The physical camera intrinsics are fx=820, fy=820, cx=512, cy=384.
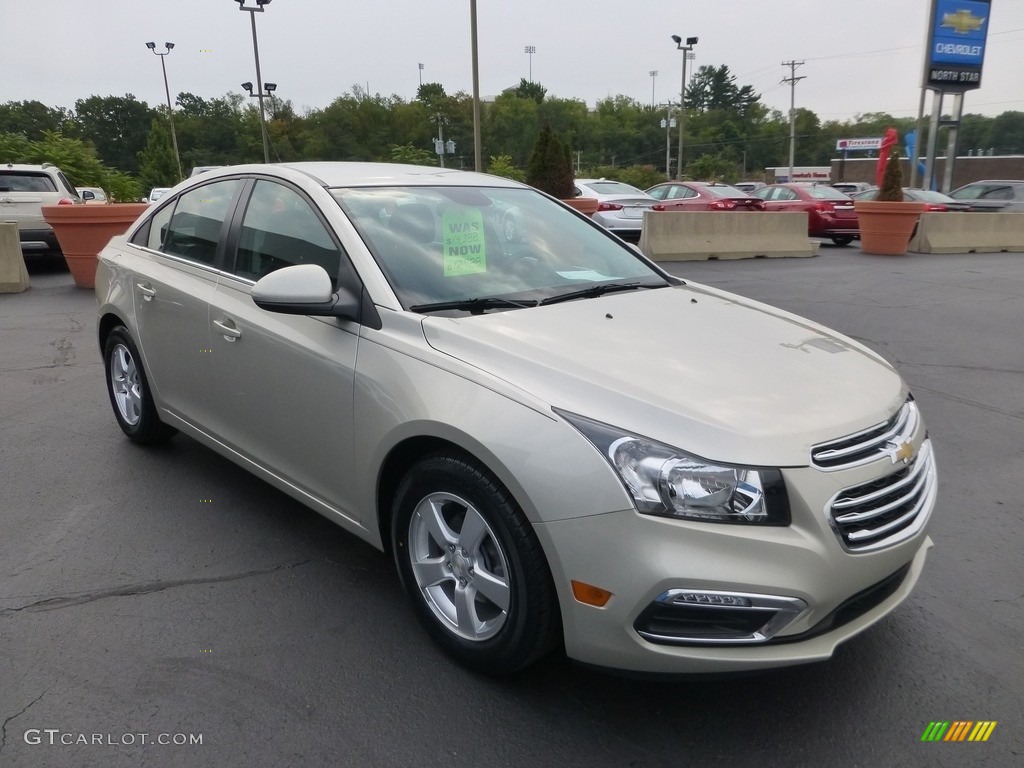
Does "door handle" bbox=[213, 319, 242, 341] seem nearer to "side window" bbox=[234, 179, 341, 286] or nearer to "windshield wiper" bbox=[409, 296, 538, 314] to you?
"side window" bbox=[234, 179, 341, 286]

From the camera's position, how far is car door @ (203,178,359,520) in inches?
121

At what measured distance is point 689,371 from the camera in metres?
2.59

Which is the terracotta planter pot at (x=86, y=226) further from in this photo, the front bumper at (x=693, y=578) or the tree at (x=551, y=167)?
the front bumper at (x=693, y=578)

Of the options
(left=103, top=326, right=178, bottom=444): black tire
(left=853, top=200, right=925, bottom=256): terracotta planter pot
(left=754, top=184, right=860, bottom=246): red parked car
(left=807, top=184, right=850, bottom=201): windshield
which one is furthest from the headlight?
(left=807, top=184, right=850, bottom=201): windshield

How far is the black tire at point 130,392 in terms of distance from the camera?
4645 mm

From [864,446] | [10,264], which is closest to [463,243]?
[864,446]

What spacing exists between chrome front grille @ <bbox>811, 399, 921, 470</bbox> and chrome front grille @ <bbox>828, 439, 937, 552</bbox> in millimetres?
70

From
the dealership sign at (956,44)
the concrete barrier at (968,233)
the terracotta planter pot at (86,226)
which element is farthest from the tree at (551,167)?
the dealership sign at (956,44)

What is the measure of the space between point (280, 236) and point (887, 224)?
50.2 ft

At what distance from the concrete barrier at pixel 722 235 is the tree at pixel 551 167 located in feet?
6.27

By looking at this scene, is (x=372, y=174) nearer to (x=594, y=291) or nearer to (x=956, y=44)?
(x=594, y=291)

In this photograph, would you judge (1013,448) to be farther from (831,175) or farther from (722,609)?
(831,175)

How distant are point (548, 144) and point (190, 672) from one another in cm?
1228

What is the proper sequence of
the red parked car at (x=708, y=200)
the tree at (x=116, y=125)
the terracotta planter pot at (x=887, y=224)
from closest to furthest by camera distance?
the terracotta planter pot at (x=887, y=224) → the red parked car at (x=708, y=200) → the tree at (x=116, y=125)
